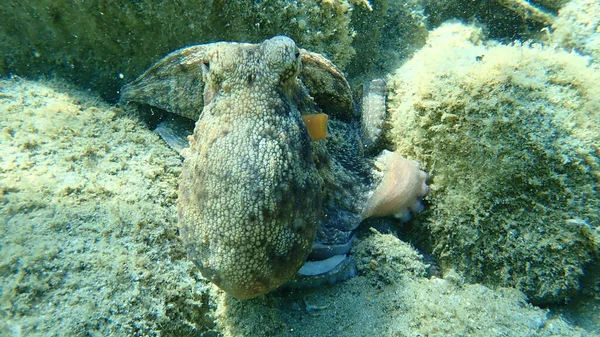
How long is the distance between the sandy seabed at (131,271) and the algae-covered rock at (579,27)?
3406mm

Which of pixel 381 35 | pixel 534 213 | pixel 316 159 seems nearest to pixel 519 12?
pixel 381 35

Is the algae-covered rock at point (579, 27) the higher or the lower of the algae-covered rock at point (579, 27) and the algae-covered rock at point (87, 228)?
the higher

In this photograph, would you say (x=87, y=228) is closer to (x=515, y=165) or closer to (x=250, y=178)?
(x=250, y=178)

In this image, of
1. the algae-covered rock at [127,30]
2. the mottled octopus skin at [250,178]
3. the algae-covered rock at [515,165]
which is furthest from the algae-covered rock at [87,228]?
the algae-covered rock at [515,165]

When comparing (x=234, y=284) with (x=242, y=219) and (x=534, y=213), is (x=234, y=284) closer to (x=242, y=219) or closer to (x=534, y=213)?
(x=242, y=219)

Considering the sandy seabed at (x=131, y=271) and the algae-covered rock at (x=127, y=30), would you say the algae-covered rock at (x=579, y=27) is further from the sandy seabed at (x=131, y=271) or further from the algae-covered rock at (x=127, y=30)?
the sandy seabed at (x=131, y=271)

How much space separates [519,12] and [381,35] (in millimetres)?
2227

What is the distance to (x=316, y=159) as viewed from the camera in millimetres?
2840

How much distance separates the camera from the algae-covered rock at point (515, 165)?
2.99m

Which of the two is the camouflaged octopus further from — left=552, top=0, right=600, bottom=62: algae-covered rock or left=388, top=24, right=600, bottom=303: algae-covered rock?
left=552, top=0, right=600, bottom=62: algae-covered rock

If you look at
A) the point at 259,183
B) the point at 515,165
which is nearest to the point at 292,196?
the point at 259,183

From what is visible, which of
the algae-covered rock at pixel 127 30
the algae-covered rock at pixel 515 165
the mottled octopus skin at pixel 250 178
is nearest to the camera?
the mottled octopus skin at pixel 250 178

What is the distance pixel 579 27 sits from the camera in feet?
15.0

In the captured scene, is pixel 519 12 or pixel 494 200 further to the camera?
pixel 519 12
